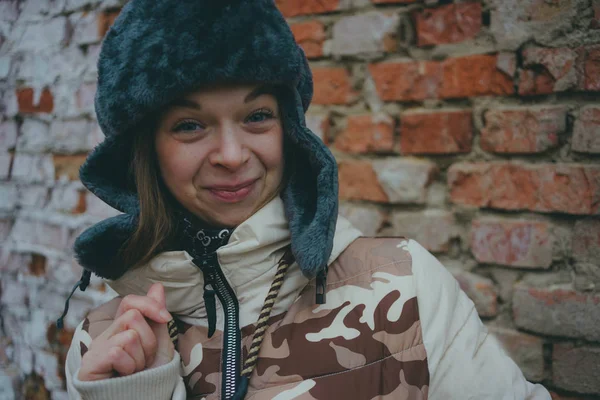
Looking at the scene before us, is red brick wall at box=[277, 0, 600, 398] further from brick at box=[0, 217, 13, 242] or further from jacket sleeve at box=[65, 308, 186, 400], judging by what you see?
brick at box=[0, 217, 13, 242]

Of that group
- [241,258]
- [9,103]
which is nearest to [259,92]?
[241,258]

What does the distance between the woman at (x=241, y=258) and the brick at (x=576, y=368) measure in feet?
0.62

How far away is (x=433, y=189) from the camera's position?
1.24m

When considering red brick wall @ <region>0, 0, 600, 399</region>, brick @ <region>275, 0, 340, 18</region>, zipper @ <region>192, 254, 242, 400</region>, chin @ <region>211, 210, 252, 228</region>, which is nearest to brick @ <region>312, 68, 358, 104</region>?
red brick wall @ <region>0, 0, 600, 399</region>

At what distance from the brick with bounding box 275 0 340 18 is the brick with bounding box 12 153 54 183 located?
0.95m

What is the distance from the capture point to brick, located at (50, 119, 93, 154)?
1.70m

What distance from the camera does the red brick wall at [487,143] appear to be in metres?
1.09

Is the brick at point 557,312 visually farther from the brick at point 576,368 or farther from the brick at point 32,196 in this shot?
the brick at point 32,196

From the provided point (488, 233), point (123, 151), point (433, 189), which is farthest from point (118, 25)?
point (488, 233)

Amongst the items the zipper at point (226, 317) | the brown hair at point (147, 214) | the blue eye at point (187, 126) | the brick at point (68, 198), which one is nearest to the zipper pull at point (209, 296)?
the zipper at point (226, 317)

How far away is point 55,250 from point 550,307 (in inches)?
58.8

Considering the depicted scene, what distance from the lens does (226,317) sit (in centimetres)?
93

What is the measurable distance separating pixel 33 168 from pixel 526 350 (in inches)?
63.1

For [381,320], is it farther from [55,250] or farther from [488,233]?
[55,250]
